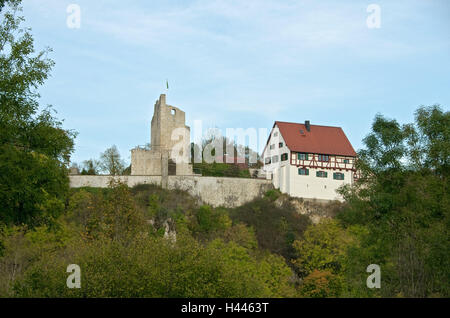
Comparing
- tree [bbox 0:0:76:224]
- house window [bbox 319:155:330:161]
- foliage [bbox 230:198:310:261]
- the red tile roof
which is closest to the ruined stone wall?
foliage [bbox 230:198:310:261]

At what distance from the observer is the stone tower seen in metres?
59.3

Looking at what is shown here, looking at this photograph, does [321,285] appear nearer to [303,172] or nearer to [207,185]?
[207,185]

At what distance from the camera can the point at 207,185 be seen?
58000 mm

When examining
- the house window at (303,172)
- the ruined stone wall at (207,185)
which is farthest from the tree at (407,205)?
the house window at (303,172)

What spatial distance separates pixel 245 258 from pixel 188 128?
22.4 m

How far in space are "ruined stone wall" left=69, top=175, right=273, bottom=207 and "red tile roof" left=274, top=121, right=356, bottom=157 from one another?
258 inches

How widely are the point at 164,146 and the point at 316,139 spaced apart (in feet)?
51.9

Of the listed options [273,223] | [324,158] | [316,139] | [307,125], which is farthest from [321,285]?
[307,125]

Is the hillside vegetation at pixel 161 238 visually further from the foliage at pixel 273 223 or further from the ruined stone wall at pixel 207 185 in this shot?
the ruined stone wall at pixel 207 185

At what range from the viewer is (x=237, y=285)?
29969mm

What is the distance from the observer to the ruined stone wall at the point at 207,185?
57094 mm

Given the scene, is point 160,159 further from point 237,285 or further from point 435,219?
point 435,219

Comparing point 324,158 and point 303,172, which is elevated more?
point 324,158
